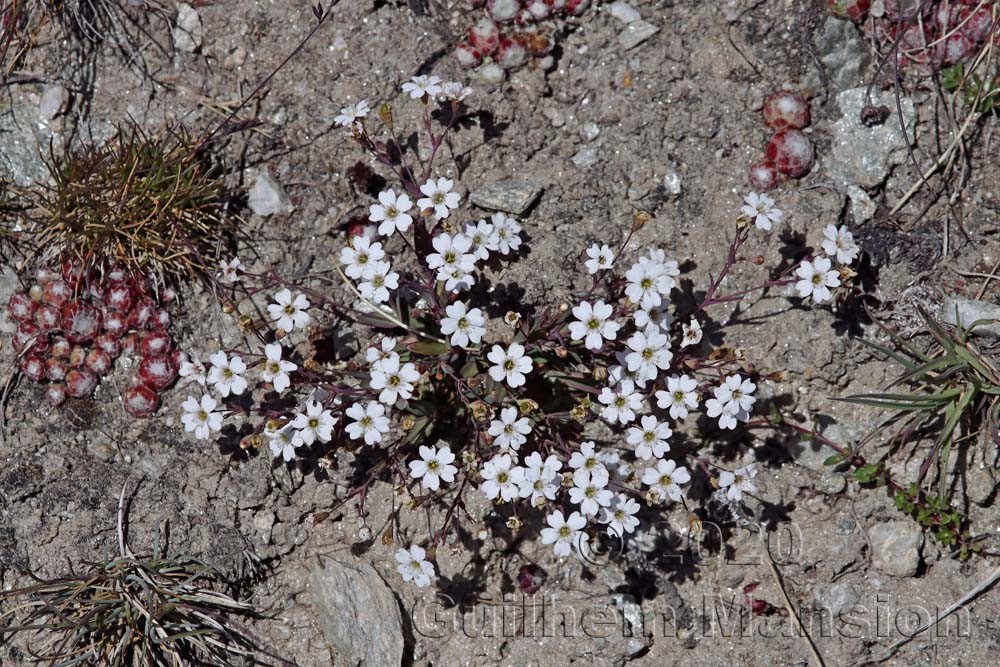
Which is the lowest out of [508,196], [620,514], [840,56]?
[620,514]

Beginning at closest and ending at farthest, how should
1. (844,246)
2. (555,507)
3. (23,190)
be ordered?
(844,246) < (555,507) < (23,190)

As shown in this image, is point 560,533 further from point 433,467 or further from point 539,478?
point 433,467

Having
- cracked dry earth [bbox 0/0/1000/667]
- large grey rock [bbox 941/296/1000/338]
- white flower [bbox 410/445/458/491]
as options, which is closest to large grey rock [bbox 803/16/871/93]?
cracked dry earth [bbox 0/0/1000/667]

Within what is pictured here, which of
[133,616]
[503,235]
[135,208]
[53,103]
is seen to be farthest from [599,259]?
[53,103]

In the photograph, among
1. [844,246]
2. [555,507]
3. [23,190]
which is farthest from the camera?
[23,190]

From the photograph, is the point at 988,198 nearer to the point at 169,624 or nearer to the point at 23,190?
the point at 169,624

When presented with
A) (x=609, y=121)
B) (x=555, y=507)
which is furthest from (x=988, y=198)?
(x=555, y=507)

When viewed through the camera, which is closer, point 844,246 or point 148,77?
point 844,246
